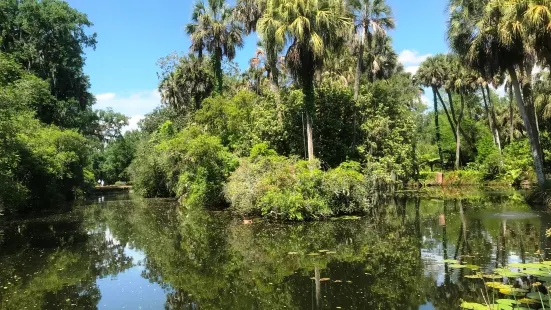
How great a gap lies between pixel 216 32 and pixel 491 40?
21597 millimetres

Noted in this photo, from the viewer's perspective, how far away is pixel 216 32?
119 feet

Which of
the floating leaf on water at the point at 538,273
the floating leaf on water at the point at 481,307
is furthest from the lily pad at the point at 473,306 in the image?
the floating leaf on water at the point at 538,273

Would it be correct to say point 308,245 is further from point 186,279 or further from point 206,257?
point 186,279

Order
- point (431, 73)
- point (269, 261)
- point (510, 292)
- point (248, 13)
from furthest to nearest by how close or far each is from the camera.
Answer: point (431, 73), point (248, 13), point (269, 261), point (510, 292)

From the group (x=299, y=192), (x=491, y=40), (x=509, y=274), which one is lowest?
(x=509, y=274)

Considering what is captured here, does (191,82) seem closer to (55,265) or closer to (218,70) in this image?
(218,70)

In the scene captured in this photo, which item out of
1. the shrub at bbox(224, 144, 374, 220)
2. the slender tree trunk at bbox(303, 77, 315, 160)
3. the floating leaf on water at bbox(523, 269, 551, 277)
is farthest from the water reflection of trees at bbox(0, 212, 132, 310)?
the slender tree trunk at bbox(303, 77, 315, 160)

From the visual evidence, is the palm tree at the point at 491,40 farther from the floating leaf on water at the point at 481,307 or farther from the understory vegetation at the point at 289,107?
the floating leaf on water at the point at 481,307

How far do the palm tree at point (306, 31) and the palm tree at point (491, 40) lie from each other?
699cm

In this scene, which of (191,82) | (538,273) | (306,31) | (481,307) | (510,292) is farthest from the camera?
(191,82)

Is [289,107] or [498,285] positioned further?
[289,107]

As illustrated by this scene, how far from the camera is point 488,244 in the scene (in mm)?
12719

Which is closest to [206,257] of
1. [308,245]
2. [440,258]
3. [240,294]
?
[308,245]

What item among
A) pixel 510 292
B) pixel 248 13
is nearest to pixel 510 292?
pixel 510 292
